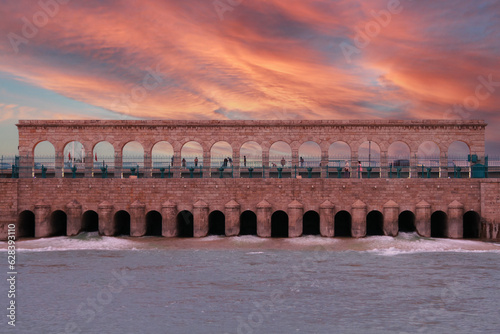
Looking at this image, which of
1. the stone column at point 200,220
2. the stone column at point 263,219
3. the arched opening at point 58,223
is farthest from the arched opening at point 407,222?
the arched opening at point 58,223

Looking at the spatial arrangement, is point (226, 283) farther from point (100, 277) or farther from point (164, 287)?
point (100, 277)

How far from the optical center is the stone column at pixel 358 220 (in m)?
26.0

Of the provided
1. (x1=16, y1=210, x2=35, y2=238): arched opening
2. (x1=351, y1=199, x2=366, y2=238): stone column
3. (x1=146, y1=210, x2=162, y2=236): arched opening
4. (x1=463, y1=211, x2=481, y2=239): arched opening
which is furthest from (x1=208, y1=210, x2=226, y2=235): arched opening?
(x1=463, y1=211, x2=481, y2=239): arched opening

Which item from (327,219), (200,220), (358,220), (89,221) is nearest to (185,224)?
(200,220)

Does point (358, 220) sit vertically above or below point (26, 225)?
above

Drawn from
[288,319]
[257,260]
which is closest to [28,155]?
[257,260]

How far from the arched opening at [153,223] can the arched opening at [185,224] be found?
1.67 meters

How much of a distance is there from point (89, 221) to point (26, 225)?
11.7 feet

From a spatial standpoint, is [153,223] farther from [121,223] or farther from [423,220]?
[423,220]

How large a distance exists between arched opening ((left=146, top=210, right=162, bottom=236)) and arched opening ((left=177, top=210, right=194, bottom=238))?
5.48 feet

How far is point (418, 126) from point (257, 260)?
15.9 meters

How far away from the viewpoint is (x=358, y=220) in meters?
26.0

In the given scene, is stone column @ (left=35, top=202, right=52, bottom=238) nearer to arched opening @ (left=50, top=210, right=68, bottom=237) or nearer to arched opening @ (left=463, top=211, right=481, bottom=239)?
arched opening @ (left=50, top=210, right=68, bottom=237)

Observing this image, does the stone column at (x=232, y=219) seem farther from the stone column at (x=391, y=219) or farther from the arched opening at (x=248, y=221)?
the stone column at (x=391, y=219)
